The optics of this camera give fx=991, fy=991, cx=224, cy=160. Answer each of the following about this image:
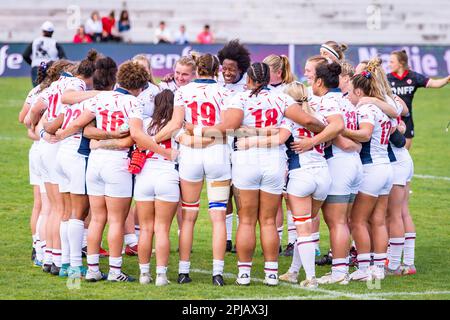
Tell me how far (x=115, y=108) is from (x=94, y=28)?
2418 centimetres

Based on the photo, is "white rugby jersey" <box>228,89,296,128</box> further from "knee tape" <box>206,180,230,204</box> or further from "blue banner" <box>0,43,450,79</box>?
"blue banner" <box>0,43,450,79</box>

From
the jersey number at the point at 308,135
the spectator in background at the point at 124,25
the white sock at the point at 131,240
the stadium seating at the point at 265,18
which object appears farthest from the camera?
the stadium seating at the point at 265,18

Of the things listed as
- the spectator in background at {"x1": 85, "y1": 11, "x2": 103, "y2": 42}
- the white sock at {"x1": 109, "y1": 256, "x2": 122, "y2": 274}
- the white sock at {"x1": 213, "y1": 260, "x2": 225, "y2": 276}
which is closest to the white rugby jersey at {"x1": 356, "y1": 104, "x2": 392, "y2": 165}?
the white sock at {"x1": 213, "y1": 260, "x2": 225, "y2": 276}

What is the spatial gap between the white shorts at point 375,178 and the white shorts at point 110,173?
2.45 meters

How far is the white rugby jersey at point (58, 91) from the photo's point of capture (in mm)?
10242

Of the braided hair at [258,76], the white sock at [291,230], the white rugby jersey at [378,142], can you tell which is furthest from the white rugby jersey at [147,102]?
the white sock at [291,230]

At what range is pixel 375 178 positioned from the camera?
33.9ft

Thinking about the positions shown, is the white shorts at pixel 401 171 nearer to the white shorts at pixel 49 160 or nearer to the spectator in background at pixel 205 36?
the white shorts at pixel 49 160

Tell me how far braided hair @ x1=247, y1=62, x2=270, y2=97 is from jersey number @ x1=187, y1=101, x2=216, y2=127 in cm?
46

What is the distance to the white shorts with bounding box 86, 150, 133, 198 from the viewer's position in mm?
9727

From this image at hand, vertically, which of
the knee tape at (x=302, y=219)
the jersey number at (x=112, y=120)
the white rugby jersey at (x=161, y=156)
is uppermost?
the jersey number at (x=112, y=120)

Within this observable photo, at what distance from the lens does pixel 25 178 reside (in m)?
17.0

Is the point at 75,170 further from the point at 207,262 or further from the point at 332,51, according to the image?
the point at 332,51

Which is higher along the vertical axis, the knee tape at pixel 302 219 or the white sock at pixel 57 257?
the knee tape at pixel 302 219
